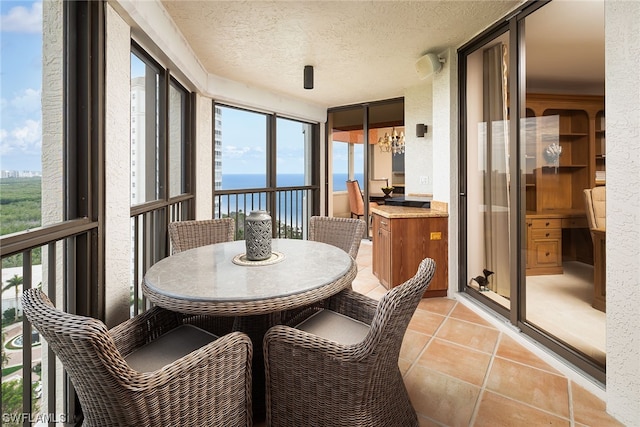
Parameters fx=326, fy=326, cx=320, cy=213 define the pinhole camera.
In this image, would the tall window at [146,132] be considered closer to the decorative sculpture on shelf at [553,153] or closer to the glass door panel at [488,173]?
the glass door panel at [488,173]

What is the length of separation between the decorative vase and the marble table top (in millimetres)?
81

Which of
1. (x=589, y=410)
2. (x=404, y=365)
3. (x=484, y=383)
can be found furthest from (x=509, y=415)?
(x=404, y=365)

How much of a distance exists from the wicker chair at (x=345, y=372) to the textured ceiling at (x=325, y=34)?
213cm

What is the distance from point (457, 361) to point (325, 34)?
2729 millimetres

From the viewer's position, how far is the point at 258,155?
4805 mm

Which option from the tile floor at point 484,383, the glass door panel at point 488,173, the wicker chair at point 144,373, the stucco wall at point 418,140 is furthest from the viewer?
the stucco wall at point 418,140

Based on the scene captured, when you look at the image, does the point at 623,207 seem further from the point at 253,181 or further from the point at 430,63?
the point at 253,181

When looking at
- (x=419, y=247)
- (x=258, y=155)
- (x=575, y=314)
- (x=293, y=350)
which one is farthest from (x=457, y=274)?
(x=258, y=155)

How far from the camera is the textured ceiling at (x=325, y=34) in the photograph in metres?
2.39

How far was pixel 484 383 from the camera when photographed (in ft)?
6.11

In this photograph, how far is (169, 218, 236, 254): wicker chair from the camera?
2396 millimetres

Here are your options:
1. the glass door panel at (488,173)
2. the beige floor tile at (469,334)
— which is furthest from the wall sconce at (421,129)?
the beige floor tile at (469,334)

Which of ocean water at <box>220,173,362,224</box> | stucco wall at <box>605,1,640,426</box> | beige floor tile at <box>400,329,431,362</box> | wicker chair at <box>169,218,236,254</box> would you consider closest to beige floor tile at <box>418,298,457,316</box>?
beige floor tile at <box>400,329,431,362</box>

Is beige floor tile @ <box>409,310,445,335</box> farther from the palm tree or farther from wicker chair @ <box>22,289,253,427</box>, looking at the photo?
the palm tree
